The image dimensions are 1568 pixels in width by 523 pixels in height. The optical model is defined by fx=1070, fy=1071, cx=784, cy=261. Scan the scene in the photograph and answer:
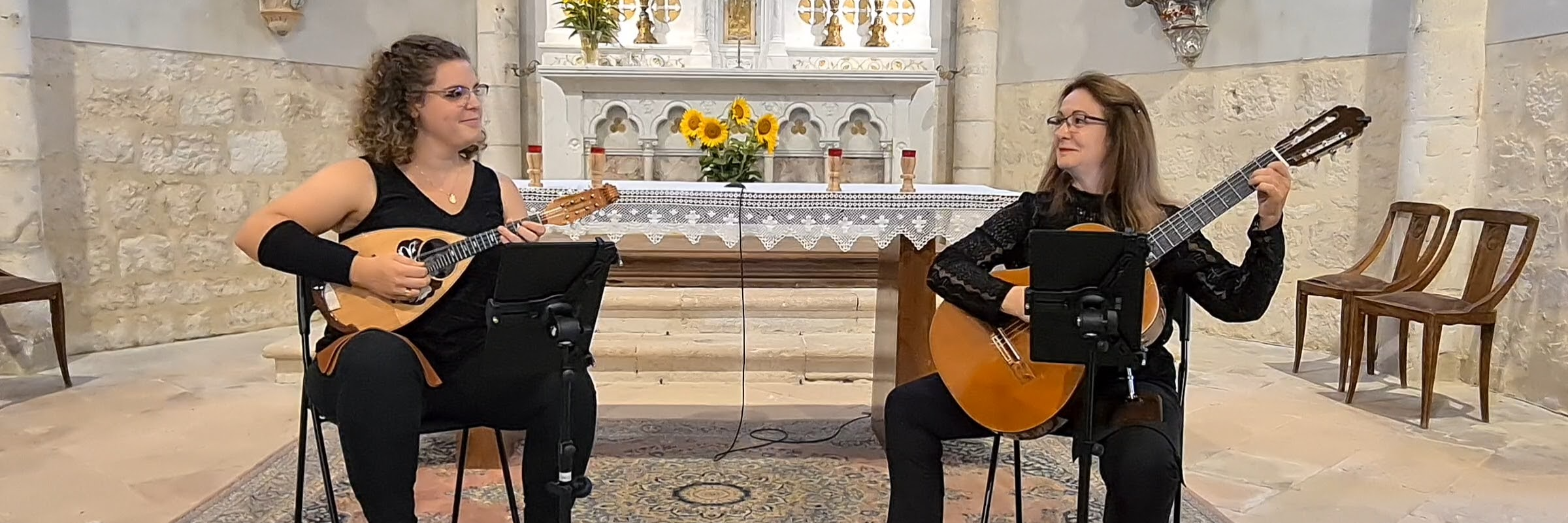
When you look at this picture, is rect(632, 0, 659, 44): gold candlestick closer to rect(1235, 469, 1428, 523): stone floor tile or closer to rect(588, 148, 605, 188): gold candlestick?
rect(588, 148, 605, 188): gold candlestick

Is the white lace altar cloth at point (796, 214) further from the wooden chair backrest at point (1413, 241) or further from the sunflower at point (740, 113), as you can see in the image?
the wooden chair backrest at point (1413, 241)

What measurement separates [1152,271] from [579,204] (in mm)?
1136

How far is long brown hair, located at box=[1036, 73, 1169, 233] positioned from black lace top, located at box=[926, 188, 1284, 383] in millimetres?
31

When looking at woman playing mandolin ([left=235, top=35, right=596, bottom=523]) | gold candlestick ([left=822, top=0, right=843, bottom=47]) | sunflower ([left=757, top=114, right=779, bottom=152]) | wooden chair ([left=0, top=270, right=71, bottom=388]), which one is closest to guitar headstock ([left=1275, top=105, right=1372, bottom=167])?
woman playing mandolin ([left=235, top=35, right=596, bottom=523])

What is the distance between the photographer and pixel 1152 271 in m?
2.08

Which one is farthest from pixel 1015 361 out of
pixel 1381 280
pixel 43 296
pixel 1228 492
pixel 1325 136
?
pixel 43 296

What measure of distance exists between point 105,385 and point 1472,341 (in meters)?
5.47

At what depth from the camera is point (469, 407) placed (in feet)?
6.72

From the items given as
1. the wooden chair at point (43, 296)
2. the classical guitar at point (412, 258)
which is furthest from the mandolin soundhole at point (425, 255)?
the wooden chair at point (43, 296)

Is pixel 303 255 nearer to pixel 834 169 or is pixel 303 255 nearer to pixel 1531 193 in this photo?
pixel 834 169

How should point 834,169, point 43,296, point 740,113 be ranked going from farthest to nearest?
point 43,296 < point 740,113 < point 834,169

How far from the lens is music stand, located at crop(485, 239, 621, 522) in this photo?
1.62 m

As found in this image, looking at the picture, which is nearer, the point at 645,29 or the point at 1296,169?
the point at 1296,169

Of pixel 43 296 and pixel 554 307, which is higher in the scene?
pixel 554 307
